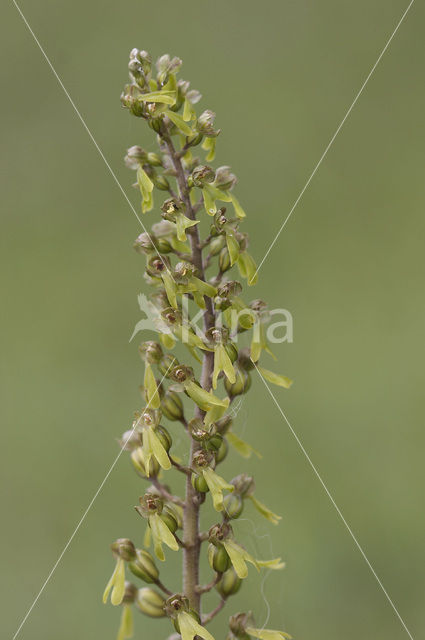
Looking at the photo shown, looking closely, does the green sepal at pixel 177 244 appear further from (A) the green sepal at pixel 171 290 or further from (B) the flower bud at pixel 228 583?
(B) the flower bud at pixel 228 583

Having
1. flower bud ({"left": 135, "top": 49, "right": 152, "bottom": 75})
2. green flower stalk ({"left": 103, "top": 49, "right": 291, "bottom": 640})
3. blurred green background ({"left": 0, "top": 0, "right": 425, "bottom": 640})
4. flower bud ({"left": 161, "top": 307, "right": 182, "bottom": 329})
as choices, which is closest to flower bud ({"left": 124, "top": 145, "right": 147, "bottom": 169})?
green flower stalk ({"left": 103, "top": 49, "right": 291, "bottom": 640})

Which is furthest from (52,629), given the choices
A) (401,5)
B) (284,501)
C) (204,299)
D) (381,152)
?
(401,5)

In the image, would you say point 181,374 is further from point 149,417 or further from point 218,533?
point 218,533

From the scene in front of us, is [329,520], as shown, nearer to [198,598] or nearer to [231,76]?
[198,598]

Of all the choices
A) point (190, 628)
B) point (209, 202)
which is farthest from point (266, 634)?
point (209, 202)

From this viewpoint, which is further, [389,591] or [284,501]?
[284,501]

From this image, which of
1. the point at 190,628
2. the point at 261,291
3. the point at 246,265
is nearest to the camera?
the point at 190,628

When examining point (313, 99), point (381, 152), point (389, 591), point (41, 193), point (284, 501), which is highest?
point (41, 193)
